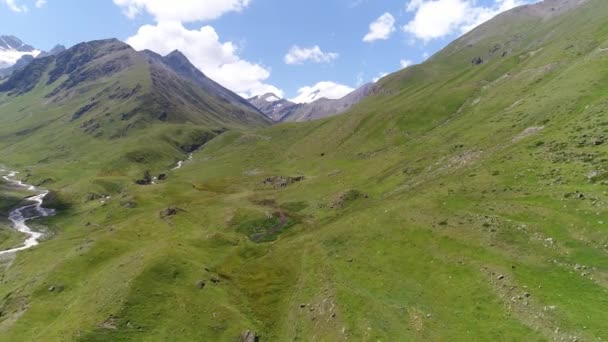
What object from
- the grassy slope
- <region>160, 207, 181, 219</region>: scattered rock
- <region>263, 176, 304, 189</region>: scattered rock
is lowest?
the grassy slope

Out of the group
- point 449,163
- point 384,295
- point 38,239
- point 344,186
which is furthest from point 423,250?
point 38,239

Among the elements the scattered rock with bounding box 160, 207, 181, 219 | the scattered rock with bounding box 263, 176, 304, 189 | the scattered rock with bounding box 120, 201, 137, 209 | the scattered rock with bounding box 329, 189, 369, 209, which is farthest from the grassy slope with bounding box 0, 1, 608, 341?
the scattered rock with bounding box 120, 201, 137, 209

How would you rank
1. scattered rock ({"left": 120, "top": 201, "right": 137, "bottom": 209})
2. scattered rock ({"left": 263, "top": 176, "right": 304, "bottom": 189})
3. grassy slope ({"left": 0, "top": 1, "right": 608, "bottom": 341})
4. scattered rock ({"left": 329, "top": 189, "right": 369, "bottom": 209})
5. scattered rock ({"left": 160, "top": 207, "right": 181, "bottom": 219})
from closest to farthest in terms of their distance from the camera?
grassy slope ({"left": 0, "top": 1, "right": 608, "bottom": 341}), scattered rock ({"left": 329, "top": 189, "right": 369, "bottom": 209}), scattered rock ({"left": 160, "top": 207, "right": 181, "bottom": 219}), scattered rock ({"left": 120, "top": 201, "right": 137, "bottom": 209}), scattered rock ({"left": 263, "top": 176, "right": 304, "bottom": 189})

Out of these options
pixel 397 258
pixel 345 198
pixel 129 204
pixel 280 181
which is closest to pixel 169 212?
pixel 129 204

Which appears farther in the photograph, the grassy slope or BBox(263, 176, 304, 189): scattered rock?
BBox(263, 176, 304, 189): scattered rock

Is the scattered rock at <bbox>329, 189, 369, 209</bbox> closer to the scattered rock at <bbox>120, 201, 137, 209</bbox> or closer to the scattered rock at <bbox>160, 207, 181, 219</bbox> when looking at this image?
the scattered rock at <bbox>160, 207, 181, 219</bbox>

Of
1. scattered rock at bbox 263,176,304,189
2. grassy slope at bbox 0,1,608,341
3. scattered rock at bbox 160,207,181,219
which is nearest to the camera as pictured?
grassy slope at bbox 0,1,608,341

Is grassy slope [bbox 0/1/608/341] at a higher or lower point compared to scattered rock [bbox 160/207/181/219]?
lower

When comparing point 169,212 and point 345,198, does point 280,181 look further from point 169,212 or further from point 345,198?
point 345,198
